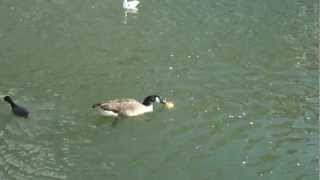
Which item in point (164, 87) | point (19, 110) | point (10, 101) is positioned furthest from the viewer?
point (164, 87)

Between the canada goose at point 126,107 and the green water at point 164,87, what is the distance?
22cm

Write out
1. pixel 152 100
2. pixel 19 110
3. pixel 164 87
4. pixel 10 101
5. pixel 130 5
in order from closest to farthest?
pixel 19 110
pixel 10 101
pixel 152 100
pixel 164 87
pixel 130 5

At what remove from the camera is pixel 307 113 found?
15.9m

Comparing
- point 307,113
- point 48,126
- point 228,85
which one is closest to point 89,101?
point 48,126

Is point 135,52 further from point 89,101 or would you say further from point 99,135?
point 99,135

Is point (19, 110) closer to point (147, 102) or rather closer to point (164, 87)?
point (147, 102)

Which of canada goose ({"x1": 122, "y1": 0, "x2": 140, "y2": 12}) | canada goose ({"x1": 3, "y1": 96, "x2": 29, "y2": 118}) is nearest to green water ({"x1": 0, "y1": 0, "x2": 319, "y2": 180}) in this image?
canada goose ({"x1": 3, "y1": 96, "x2": 29, "y2": 118})

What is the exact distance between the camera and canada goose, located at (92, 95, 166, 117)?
15367mm

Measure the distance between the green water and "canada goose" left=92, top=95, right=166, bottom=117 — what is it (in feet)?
0.72

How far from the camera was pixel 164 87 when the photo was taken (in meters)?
17.4

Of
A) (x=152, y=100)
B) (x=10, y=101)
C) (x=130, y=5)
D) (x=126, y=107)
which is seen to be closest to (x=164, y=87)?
(x=152, y=100)

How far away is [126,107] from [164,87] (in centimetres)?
205

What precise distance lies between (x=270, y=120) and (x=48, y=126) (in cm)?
508

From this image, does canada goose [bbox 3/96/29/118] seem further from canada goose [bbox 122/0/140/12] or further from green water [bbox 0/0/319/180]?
canada goose [bbox 122/0/140/12]
